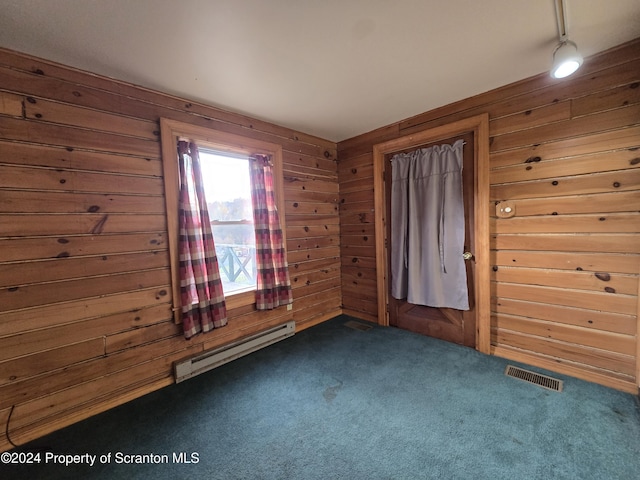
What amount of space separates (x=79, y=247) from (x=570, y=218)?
11.8ft

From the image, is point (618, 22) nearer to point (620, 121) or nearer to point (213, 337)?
point (620, 121)

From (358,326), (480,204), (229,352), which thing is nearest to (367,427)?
(229,352)

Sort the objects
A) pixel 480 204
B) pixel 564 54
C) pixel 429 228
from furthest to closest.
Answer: pixel 429 228, pixel 480 204, pixel 564 54

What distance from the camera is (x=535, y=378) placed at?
2.01 m

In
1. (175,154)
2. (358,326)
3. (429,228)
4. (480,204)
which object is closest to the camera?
(175,154)

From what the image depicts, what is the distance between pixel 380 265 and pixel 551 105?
2078mm

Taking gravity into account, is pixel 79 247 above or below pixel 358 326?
above

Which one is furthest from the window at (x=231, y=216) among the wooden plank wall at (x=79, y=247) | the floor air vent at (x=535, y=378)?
the floor air vent at (x=535, y=378)

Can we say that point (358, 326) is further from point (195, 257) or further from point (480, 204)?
point (195, 257)

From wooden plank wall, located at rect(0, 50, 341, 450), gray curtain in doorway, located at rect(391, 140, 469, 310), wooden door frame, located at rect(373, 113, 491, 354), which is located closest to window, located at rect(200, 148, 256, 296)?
wooden plank wall, located at rect(0, 50, 341, 450)

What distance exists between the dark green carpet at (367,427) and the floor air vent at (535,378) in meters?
0.06

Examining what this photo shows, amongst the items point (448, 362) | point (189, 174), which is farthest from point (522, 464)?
point (189, 174)

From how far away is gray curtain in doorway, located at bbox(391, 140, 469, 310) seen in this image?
2.52m

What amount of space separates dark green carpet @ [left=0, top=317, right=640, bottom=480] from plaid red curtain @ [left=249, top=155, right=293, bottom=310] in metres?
0.68
